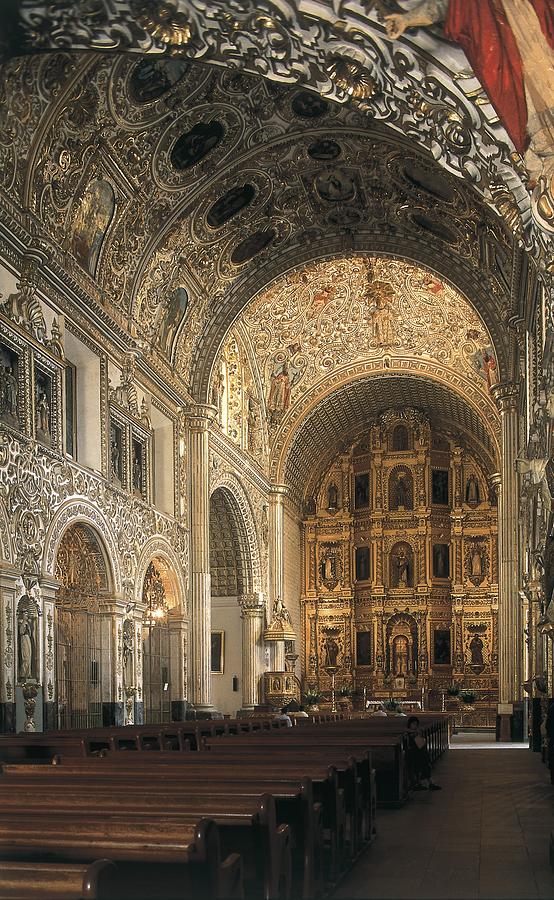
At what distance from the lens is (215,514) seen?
1257 inches

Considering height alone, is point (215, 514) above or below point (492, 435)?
below

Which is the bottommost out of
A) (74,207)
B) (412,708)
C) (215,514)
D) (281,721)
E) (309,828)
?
(412,708)

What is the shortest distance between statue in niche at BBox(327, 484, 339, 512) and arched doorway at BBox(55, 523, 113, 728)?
23.8 m

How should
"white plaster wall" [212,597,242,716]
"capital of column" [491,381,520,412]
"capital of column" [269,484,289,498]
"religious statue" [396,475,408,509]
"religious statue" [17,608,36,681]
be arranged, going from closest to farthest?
"religious statue" [17,608,36,681]
"capital of column" [491,381,520,412]
"white plaster wall" [212,597,242,716]
"capital of column" [269,484,289,498]
"religious statue" [396,475,408,509]

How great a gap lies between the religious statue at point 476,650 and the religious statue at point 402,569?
3.38 meters

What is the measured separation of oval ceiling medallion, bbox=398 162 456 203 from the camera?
21547 mm

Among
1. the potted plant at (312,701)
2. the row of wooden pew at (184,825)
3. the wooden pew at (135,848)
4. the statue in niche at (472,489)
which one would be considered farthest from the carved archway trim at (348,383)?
the wooden pew at (135,848)

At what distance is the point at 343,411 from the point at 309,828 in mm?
33497

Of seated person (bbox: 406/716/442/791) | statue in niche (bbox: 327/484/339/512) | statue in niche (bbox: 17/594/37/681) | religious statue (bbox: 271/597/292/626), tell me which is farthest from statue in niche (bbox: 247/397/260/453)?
seated person (bbox: 406/716/442/791)

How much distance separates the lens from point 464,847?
8.55 meters

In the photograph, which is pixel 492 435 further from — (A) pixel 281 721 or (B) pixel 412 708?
(A) pixel 281 721

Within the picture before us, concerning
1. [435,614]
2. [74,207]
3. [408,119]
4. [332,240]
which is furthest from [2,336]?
[435,614]

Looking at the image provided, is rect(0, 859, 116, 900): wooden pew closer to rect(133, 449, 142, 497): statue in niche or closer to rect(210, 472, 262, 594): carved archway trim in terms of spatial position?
rect(133, 449, 142, 497): statue in niche

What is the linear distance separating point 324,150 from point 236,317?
5.58 m
